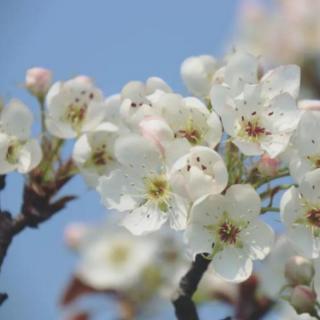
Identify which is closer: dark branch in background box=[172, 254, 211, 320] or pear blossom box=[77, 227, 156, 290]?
dark branch in background box=[172, 254, 211, 320]

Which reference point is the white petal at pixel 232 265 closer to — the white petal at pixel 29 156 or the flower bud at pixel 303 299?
the flower bud at pixel 303 299

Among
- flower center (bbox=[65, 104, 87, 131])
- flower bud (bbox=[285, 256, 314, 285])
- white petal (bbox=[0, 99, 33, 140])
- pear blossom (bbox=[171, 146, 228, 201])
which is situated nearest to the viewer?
pear blossom (bbox=[171, 146, 228, 201])

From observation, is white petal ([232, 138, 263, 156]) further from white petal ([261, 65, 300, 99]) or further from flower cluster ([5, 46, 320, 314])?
white petal ([261, 65, 300, 99])

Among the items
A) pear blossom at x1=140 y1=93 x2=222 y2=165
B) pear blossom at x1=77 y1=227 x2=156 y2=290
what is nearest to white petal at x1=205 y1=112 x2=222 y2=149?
pear blossom at x1=140 y1=93 x2=222 y2=165

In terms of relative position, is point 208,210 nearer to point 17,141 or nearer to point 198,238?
point 198,238

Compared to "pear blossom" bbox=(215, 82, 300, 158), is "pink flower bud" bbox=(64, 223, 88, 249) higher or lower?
lower

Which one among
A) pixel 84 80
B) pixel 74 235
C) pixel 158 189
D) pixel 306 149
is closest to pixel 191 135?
pixel 158 189
